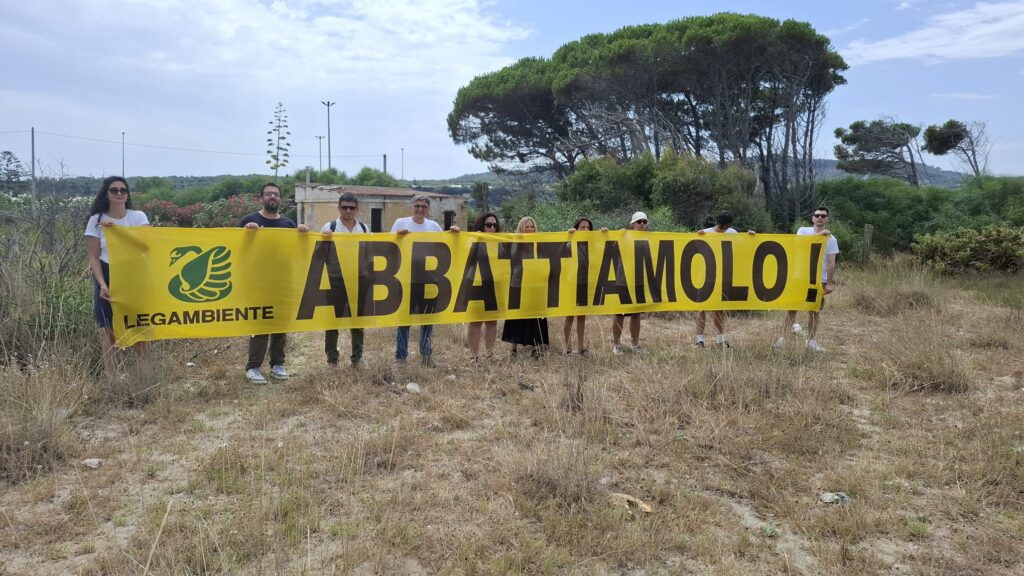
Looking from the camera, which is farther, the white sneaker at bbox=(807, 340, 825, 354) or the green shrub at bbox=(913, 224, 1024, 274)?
the green shrub at bbox=(913, 224, 1024, 274)

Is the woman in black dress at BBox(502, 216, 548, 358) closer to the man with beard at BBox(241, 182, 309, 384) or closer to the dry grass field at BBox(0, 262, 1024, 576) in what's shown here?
the dry grass field at BBox(0, 262, 1024, 576)

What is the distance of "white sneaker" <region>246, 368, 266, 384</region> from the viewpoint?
5367 mm

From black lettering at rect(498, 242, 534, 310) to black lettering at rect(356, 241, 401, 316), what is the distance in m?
1.05

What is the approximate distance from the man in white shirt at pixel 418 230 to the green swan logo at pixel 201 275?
1465 millimetres

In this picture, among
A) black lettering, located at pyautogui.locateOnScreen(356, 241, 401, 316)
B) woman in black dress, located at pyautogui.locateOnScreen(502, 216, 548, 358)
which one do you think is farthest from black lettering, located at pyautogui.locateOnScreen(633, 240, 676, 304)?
black lettering, located at pyautogui.locateOnScreen(356, 241, 401, 316)

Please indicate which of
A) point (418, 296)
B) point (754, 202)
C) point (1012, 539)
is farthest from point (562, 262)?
point (754, 202)

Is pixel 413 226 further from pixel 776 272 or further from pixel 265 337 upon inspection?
pixel 776 272

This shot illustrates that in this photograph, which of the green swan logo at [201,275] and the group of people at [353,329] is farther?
the green swan logo at [201,275]

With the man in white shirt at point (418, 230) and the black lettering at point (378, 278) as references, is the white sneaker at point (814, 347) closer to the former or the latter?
the man in white shirt at point (418, 230)

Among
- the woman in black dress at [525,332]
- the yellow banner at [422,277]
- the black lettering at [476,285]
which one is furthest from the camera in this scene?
the woman in black dress at [525,332]

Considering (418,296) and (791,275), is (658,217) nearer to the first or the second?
(791,275)

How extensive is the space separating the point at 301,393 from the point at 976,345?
7263 millimetres

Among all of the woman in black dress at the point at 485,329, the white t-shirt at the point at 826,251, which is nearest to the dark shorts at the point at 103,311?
the woman in black dress at the point at 485,329

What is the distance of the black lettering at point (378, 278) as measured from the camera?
223 inches
